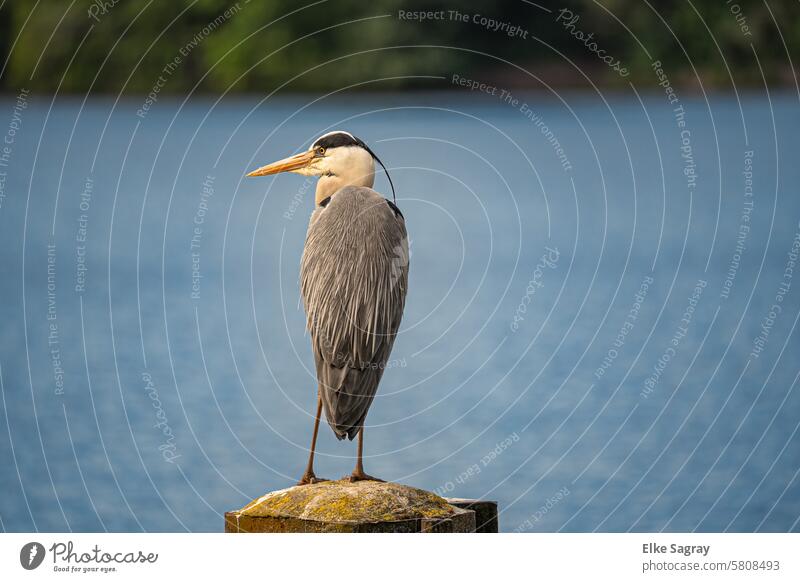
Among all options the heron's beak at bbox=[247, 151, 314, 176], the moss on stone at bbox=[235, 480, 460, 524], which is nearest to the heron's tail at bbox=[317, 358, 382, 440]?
the moss on stone at bbox=[235, 480, 460, 524]

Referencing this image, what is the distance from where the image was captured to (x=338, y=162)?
31.9 ft

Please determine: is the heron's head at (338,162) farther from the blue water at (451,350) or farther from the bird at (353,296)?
the blue water at (451,350)

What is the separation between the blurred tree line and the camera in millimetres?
73500

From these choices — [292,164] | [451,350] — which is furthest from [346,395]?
[451,350]

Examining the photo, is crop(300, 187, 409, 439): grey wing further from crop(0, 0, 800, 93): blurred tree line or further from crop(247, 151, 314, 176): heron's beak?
crop(0, 0, 800, 93): blurred tree line

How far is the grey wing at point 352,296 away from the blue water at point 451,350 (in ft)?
27.3

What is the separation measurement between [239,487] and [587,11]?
6474 cm

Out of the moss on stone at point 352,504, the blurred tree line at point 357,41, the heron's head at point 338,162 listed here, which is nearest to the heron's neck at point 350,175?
the heron's head at point 338,162

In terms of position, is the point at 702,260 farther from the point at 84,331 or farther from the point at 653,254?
the point at 84,331

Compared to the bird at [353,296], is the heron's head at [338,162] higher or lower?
higher

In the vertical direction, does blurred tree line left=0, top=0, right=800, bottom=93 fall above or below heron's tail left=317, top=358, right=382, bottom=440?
above

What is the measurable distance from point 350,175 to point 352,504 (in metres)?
2.69

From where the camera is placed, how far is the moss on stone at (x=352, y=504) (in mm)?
8023

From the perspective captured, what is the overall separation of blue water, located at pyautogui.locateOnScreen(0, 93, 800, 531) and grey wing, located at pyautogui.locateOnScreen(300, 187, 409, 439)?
8316mm
